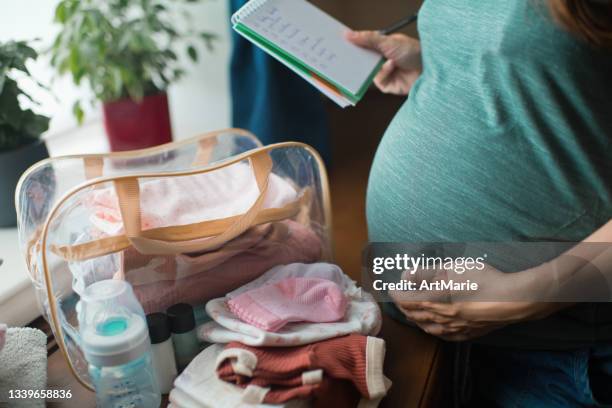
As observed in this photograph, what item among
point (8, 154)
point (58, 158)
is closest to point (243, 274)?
point (58, 158)

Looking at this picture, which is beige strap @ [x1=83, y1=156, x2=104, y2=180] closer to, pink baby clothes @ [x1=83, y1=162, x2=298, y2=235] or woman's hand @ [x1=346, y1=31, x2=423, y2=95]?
pink baby clothes @ [x1=83, y1=162, x2=298, y2=235]

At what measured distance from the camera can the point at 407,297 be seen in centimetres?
77

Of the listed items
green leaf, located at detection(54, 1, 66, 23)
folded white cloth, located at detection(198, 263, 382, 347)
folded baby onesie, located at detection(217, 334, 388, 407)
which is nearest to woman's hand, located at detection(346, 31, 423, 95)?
folded white cloth, located at detection(198, 263, 382, 347)

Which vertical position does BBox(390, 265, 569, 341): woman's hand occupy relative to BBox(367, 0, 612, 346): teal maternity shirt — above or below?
below

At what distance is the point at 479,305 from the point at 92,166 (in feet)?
1.92

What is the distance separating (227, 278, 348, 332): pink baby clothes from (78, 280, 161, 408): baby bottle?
5.1 inches

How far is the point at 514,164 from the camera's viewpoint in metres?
0.69

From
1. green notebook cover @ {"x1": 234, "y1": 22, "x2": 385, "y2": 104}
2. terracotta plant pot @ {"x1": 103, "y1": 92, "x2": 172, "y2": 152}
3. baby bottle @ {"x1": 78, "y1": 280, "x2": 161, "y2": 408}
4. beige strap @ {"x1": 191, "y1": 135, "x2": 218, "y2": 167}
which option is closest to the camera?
baby bottle @ {"x1": 78, "y1": 280, "x2": 161, "y2": 408}

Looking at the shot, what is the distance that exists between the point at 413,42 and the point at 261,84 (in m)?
0.41

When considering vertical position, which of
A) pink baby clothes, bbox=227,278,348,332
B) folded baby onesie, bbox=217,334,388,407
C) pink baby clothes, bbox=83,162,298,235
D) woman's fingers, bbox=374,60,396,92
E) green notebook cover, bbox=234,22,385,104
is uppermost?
green notebook cover, bbox=234,22,385,104

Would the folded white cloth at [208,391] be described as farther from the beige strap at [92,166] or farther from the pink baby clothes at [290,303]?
the beige strap at [92,166]

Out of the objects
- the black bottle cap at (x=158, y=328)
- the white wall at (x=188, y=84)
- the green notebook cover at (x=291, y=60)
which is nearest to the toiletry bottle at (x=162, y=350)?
the black bottle cap at (x=158, y=328)

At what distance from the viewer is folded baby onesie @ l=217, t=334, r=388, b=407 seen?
2.05 feet

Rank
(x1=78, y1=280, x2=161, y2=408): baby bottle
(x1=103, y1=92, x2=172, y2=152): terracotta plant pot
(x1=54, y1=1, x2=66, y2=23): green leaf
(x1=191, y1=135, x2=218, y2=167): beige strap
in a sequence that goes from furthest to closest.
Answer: (x1=103, y1=92, x2=172, y2=152): terracotta plant pot
(x1=54, y1=1, x2=66, y2=23): green leaf
(x1=191, y1=135, x2=218, y2=167): beige strap
(x1=78, y1=280, x2=161, y2=408): baby bottle
